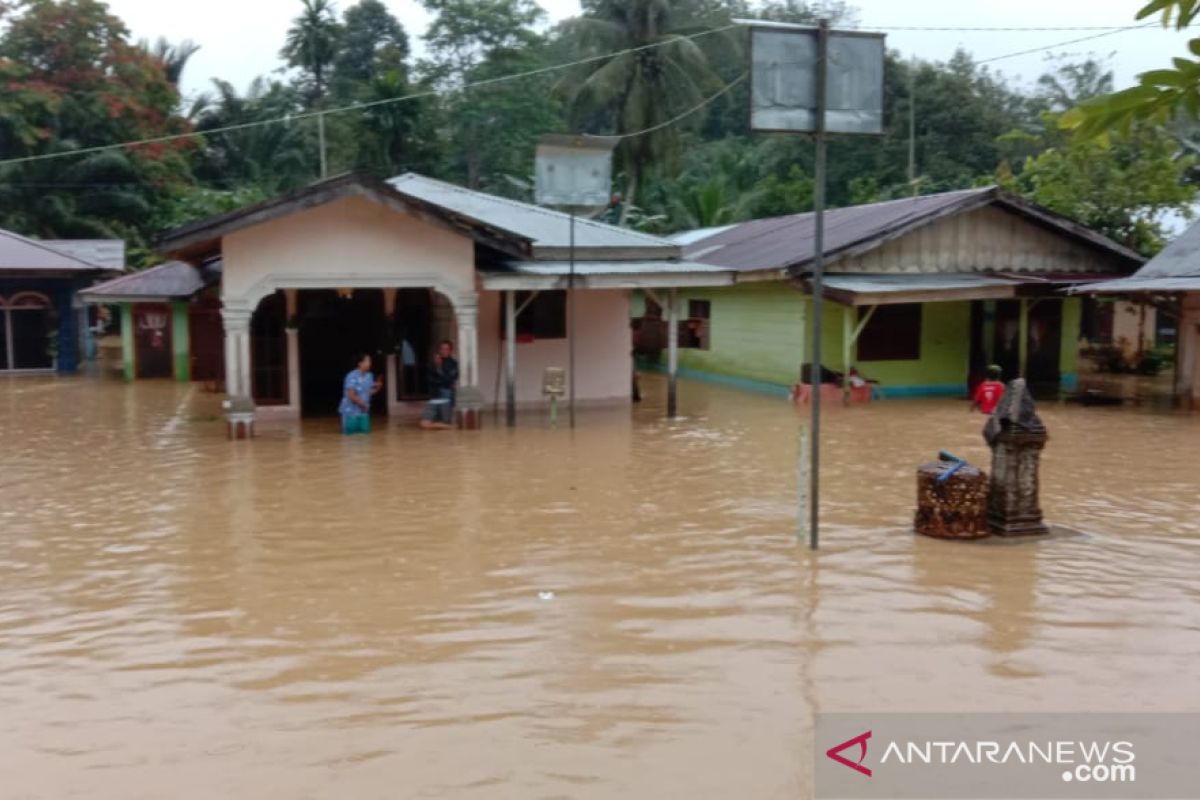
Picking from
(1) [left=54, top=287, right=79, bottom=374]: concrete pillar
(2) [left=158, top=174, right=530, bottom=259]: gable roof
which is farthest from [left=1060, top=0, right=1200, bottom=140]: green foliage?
(1) [left=54, top=287, right=79, bottom=374]: concrete pillar

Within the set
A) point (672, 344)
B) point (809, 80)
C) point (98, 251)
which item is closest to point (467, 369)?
point (672, 344)

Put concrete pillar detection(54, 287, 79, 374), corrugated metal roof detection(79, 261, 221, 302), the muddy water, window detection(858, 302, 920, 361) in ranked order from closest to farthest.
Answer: the muddy water, window detection(858, 302, 920, 361), corrugated metal roof detection(79, 261, 221, 302), concrete pillar detection(54, 287, 79, 374)

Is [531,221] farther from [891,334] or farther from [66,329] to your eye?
[66,329]

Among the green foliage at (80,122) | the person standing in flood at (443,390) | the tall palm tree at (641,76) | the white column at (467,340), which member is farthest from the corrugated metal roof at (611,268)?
the green foliage at (80,122)

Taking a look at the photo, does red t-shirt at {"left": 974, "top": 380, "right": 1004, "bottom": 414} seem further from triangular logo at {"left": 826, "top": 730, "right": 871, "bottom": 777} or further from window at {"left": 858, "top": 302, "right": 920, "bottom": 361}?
triangular logo at {"left": 826, "top": 730, "right": 871, "bottom": 777}

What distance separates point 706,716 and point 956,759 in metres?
1.24

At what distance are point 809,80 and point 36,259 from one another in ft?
75.8

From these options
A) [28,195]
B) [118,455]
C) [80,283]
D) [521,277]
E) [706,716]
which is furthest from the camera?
[28,195]

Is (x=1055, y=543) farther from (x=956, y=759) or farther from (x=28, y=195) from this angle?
(x=28, y=195)

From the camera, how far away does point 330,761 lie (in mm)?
5211

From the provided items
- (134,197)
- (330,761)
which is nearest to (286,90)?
(134,197)

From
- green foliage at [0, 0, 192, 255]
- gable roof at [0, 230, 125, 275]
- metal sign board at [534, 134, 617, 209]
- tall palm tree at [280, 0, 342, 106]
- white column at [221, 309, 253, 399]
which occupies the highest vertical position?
tall palm tree at [280, 0, 342, 106]

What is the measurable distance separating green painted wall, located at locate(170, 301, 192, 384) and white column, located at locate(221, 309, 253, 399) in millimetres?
10306

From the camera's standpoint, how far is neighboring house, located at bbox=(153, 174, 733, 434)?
15.7m
